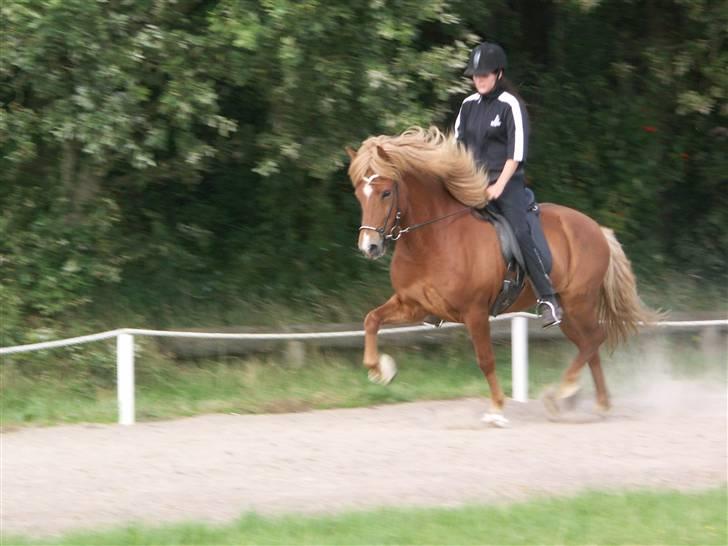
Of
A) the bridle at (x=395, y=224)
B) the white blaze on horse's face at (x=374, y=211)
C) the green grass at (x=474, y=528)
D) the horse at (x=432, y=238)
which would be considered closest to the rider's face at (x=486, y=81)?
the horse at (x=432, y=238)

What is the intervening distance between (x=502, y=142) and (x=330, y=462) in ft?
10.1

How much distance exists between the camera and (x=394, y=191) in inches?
350

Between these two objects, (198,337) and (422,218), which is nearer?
(422,218)

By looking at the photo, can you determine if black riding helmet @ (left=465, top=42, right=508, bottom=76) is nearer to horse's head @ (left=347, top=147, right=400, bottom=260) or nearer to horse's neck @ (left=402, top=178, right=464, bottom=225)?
horse's neck @ (left=402, top=178, right=464, bottom=225)

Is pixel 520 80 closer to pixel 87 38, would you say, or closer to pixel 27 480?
pixel 87 38

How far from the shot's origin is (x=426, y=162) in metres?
9.10

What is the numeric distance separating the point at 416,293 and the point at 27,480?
129 inches

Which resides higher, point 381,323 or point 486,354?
point 381,323

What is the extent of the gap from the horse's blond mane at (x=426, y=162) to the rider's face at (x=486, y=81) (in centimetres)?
45

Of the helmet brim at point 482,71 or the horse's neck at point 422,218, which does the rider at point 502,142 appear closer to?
the helmet brim at point 482,71

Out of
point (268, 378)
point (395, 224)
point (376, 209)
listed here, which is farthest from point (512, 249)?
point (268, 378)

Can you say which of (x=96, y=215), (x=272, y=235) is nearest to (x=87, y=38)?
(x=96, y=215)

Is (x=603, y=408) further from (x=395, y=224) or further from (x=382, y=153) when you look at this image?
(x=382, y=153)

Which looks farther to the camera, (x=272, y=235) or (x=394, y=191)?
(x=272, y=235)
